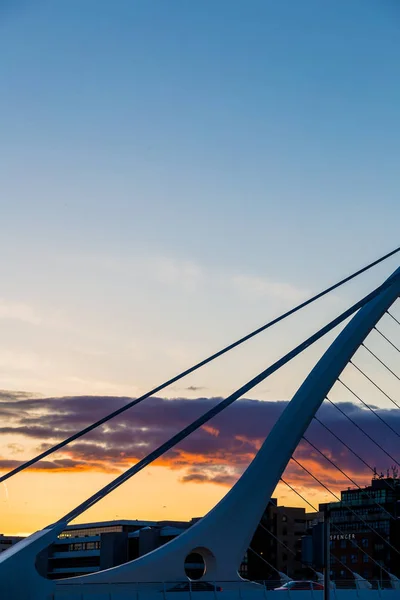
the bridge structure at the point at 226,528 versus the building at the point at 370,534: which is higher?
the building at the point at 370,534

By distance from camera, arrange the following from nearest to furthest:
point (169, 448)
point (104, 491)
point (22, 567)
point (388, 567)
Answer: point (22, 567), point (104, 491), point (169, 448), point (388, 567)

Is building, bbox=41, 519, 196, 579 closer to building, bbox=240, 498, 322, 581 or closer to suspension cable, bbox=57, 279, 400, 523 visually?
building, bbox=240, 498, 322, 581

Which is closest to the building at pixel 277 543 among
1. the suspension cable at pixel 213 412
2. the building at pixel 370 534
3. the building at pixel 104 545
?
the building at pixel 370 534

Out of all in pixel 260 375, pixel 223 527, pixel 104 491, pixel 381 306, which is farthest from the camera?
pixel 381 306

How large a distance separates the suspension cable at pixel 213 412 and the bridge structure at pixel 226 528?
3cm

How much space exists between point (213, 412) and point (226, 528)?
3282mm

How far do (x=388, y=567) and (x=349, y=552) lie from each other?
269 inches

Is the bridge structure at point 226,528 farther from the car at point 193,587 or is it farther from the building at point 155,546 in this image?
the building at point 155,546

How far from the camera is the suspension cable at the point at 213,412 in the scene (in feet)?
80.6

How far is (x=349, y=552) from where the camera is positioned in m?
134

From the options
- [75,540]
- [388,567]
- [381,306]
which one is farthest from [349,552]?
[381,306]

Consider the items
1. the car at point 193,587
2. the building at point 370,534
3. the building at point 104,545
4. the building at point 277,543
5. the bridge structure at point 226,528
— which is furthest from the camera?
the building at point 370,534

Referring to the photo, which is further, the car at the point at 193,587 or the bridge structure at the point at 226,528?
the car at the point at 193,587

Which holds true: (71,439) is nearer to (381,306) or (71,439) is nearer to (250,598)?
(250,598)
